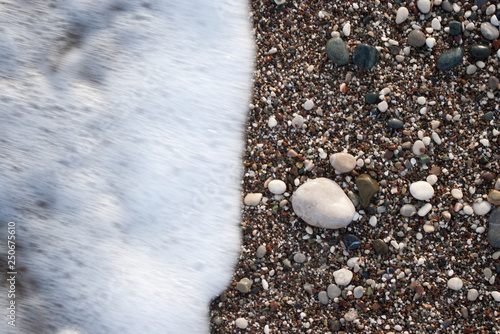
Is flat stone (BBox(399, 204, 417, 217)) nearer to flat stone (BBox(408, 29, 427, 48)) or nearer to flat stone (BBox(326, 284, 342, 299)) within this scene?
flat stone (BBox(326, 284, 342, 299))

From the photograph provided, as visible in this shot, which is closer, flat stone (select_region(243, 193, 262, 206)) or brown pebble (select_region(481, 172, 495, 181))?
brown pebble (select_region(481, 172, 495, 181))

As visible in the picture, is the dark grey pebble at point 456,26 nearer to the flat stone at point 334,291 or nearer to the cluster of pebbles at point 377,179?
the cluster of pebbles at point 377,179

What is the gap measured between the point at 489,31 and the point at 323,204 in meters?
1.46

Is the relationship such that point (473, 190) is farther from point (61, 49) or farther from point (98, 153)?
point (61, 49)

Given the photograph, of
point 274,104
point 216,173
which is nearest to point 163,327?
point 216,173

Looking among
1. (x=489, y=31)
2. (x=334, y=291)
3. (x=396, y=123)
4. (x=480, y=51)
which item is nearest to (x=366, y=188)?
(x=396, y=123)

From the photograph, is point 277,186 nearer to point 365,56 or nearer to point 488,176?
point 365,56

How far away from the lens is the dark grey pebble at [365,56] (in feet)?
6.77

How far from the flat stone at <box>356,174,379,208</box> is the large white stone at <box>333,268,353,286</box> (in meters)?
0.42

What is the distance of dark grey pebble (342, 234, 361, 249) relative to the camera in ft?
6.85

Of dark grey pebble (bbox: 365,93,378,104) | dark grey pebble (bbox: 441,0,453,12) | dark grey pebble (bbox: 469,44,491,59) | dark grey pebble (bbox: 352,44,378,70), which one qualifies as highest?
dark grey pebble (bbox: 441,0,453,12)

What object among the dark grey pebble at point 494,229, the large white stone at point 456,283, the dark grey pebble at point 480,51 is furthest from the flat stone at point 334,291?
the dark grey pebble at point 480,51

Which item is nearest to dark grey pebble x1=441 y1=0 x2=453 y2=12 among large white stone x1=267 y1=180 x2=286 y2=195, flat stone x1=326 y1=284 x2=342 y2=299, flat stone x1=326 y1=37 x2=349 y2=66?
flat stone x1=326 y1=37 x2=349 y2=66

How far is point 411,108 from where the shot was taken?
82.2 inches
